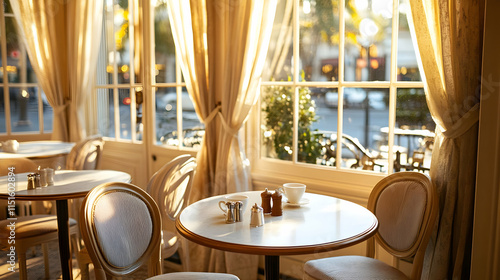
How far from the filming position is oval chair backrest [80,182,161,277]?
→ 1.76 m

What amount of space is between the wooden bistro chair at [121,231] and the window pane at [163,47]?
6.43ft

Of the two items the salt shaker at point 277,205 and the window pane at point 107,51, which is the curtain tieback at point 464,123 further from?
the window pane at point 107,51

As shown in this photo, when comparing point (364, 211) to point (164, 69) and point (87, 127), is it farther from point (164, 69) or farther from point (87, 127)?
point (87, 127)

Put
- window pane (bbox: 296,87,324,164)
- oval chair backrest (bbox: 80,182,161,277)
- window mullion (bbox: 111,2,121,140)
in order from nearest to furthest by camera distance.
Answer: oval chair backrest (bbox: 80,182,161,277)
window pane (bbox: 296,87,324,164)
window mullion (bbox: 111,2,121,140)

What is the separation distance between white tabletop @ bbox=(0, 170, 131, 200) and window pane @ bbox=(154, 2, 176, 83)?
115 cm

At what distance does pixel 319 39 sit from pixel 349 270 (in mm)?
1503

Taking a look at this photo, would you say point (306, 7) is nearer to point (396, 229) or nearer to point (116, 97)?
point (396, 229)

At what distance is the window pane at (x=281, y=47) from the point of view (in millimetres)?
2988

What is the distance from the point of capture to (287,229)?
5.87 feet

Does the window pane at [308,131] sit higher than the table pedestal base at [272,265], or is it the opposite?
the window pane at [308,131]

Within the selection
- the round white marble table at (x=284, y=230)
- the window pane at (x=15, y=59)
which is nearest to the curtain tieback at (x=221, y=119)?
the round white marble table at (x=284, y=230)

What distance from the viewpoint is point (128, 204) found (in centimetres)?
197

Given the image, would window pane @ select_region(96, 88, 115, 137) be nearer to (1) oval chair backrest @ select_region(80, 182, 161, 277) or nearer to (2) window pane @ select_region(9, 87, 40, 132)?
(2) window pane @ select_region(9, 87, 40, 132)

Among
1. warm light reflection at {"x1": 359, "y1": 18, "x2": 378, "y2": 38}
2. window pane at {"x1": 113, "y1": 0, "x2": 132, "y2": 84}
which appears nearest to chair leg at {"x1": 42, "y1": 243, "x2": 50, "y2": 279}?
window pane at {"x1": 113, "y1": 0, "x2": 132, "y2": 84}
